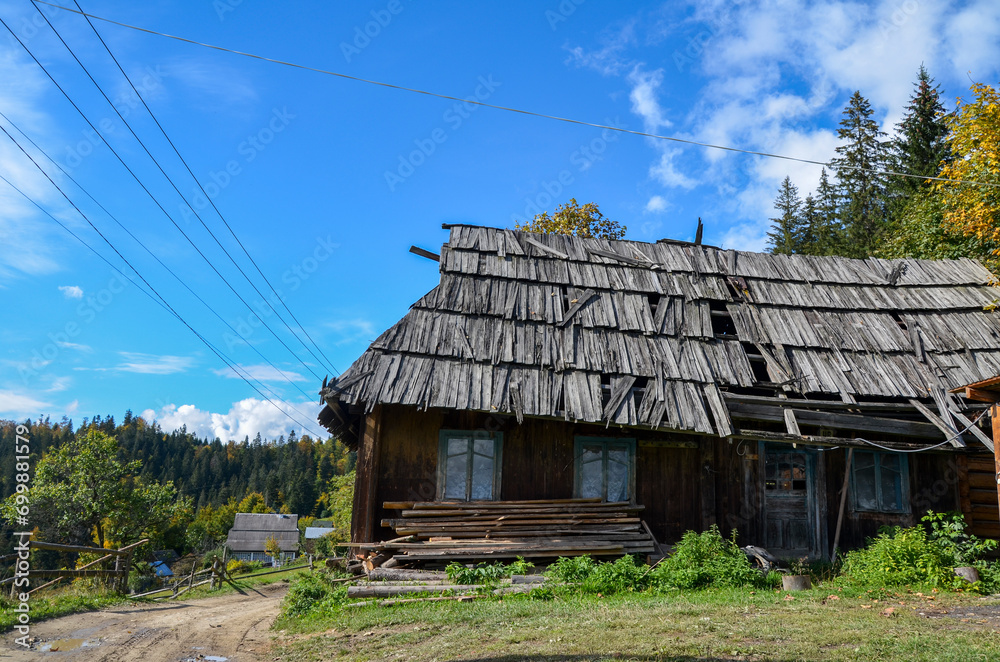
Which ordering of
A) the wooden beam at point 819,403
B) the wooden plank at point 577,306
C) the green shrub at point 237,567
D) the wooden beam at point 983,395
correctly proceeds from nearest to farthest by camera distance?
the wooden beam at point 983,395 < the wooden beam at point 819,403 < the wooden plank at point 577,306 < the green shrub at point 237,567

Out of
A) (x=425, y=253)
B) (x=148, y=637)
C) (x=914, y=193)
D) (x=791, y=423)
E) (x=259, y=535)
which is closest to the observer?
(x=148, y=637)

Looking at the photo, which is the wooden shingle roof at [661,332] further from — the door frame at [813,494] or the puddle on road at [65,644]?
the puddle on road at [65,644]

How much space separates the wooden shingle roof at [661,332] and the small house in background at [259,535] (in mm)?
63086

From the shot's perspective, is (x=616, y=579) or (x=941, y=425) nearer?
(x=616, y=579)

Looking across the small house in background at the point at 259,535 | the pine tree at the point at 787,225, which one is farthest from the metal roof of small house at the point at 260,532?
the pine tree at the point at 787,225

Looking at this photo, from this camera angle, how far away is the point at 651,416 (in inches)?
481

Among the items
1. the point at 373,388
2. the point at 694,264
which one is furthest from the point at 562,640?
the point at 694,264

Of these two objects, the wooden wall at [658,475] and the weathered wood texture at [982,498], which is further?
the weathered wood texture at [982,498]

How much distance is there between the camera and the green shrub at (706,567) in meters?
10.0

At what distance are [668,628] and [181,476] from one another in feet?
368

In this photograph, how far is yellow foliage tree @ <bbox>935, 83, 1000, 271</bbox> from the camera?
19.8m

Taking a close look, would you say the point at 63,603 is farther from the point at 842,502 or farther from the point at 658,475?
the point at 842,502

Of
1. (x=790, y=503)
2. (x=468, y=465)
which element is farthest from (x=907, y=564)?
(x=468, y=465)

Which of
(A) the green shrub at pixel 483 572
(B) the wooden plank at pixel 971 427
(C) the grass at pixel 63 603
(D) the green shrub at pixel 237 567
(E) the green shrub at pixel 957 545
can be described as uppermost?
(B) the wooden plank at pixel 971 427
